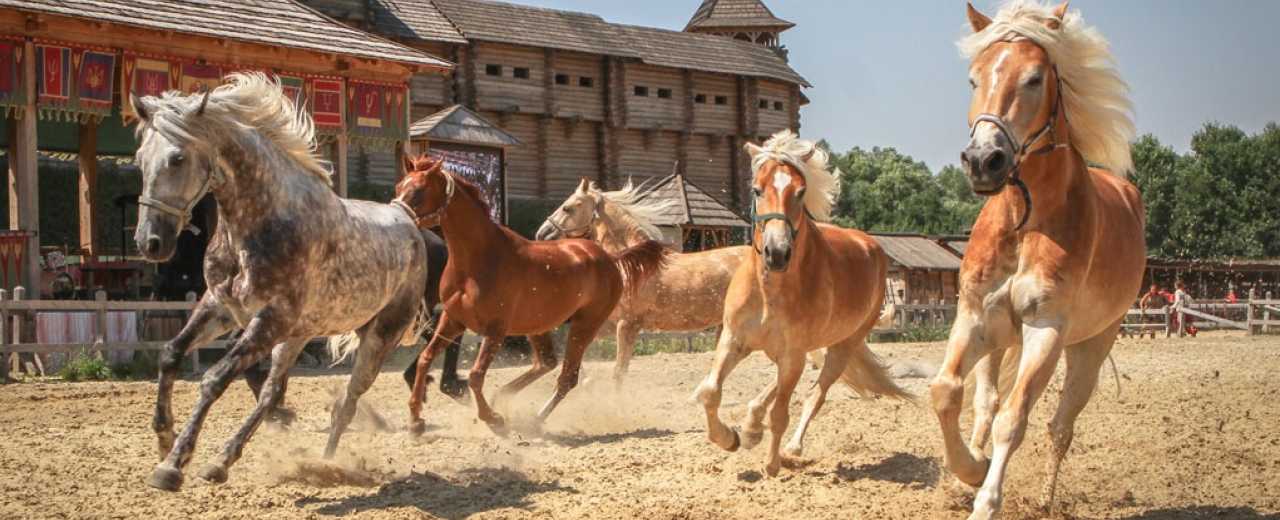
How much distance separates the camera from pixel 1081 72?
5.44 metres

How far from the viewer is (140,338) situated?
15.1 m

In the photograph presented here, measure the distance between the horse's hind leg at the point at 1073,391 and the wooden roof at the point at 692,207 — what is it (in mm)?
21689

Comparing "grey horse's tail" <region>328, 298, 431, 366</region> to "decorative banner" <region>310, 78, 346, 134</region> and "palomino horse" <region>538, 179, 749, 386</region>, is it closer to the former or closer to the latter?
"palomino horse" <region>538, 179, 749, 386</region>

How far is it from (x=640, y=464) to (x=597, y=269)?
3.01 m

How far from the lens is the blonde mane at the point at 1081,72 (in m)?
5.27

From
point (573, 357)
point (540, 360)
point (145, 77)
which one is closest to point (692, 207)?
point (145, 77)

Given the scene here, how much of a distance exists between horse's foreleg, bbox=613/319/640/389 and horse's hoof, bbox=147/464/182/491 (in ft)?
22.1

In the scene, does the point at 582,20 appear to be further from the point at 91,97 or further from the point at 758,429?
the point at 758,429

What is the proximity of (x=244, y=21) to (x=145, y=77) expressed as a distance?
1.63 metres

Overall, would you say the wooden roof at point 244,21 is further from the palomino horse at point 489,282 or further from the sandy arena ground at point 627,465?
the palomino horse at point 489,282

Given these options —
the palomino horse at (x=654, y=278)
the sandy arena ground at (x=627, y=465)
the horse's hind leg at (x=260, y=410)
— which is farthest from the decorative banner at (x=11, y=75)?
the horse's hind leg at (x=260, y=410)

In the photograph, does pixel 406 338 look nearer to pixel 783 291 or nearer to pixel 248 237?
pixel 248 237

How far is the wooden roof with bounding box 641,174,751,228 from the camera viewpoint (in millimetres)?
28297

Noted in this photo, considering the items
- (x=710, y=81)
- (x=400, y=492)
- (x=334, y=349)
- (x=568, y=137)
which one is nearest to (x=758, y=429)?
(x=400, y=492)
